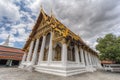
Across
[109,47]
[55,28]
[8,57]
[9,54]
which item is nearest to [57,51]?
[55,28]

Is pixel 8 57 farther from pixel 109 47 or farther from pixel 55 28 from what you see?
pixel 109 47

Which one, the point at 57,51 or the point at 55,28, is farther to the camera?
the point at 57,51

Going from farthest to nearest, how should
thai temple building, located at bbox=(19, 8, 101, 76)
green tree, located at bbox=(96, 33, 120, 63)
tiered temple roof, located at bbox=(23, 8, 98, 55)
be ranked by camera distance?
green tree, located at bbox=(96, 33, 120, 63), tiered temple roof, located at bbox=(23, 8, 98, 55), thai temple building, located at bbox=(19, 8, 101, 76)

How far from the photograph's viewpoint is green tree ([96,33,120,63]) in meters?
13.2

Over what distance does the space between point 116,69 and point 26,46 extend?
1467cm

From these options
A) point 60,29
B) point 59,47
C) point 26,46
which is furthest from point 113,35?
point 26,46

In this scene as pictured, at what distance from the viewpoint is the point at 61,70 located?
632 cm

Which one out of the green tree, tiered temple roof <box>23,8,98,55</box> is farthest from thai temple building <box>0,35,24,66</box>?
the green tree

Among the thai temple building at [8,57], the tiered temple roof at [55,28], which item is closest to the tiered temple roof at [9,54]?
the thai temple building at [8,57]

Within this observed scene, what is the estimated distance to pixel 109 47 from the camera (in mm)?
13586

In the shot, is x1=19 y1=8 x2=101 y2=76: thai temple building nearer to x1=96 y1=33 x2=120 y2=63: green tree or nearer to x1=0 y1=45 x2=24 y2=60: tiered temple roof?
x1=0 y1=45 x2=24 y2=60: tiered temple roof

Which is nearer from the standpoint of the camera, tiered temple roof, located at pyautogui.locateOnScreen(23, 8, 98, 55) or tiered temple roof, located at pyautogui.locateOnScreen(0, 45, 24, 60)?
tiered temple roof, located at pyautogui.locateOnScreen(23, 8, 98, 55)

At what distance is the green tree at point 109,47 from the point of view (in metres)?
13.2

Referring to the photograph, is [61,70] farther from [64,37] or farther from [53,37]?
[53,37]
